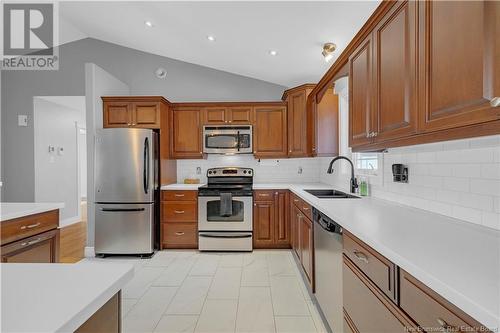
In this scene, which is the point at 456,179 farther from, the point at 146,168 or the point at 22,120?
the point at 22,120

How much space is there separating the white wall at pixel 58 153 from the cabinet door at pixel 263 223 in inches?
155

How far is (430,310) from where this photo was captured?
2.53ft

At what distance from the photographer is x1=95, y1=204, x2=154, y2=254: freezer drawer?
3.34 metres

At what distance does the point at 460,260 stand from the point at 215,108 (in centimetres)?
352

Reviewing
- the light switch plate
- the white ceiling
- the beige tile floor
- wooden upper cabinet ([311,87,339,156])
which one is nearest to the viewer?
the beige tile floor

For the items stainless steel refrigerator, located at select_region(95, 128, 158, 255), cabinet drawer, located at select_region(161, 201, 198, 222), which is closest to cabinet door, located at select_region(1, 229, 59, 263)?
stainless steel refrigerator, located at select_region(95, 128, 158, 255)

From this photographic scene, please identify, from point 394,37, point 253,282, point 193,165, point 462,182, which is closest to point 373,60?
point 394,37

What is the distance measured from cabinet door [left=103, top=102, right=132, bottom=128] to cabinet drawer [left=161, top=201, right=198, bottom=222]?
1.34m

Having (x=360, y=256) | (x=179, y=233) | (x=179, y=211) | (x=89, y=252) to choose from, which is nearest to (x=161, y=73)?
(x=179, y=211)

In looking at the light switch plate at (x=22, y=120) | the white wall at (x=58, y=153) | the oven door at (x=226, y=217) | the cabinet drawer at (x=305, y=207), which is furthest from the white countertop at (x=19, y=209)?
the light switch plate at (x=22, y=120)

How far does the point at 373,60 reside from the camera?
1.62m

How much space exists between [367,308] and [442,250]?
1.58 feet

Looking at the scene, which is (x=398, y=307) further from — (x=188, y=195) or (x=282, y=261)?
(x=188, y=195)

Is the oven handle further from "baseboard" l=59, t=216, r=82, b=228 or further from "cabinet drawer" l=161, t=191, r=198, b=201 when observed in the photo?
"baseboard" l=59, t=216, r=82, b=228
